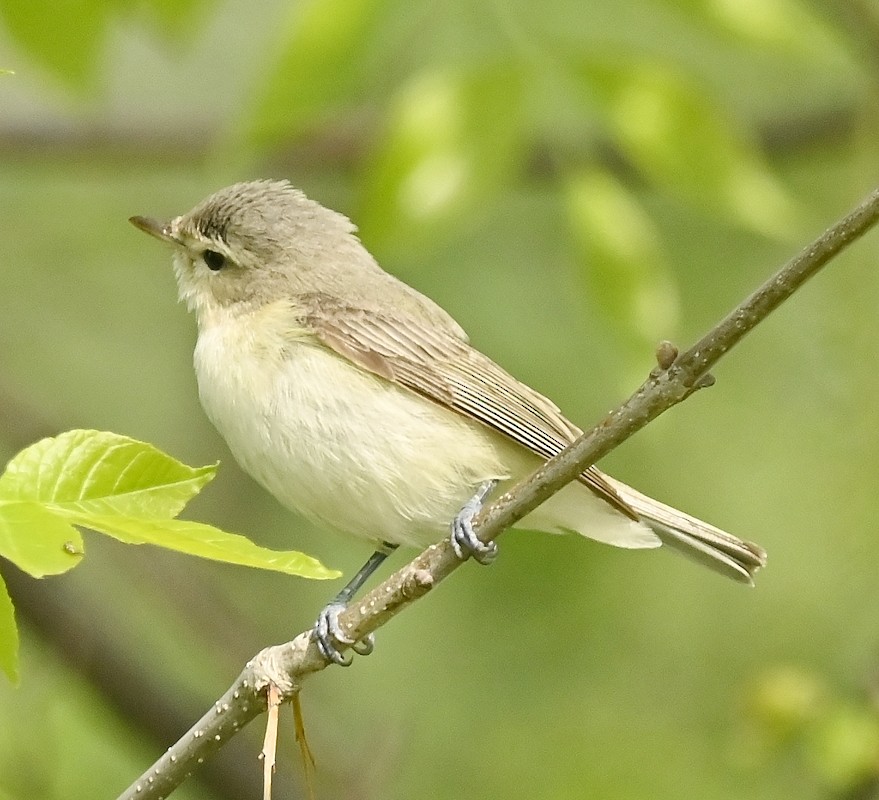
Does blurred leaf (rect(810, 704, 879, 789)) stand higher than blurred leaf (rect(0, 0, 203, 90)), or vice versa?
blurred leaf (rect(810, 704, 879, 789))

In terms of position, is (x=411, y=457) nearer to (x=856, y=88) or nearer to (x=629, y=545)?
(x=629, y=545)

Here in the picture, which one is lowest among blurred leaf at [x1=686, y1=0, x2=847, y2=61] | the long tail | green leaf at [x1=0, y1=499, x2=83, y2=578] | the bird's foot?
green leaf at [x1=0, y1=499, x2=83, y2=578]

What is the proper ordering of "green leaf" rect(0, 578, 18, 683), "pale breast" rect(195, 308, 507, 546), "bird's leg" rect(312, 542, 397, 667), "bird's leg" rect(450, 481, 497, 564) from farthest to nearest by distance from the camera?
→ "pale breast" rect(195, 308, 507, 546)
"bird's leg" rect(312, 542, 397, 667)
"bird's leg" rect(450, 481, 497, 564)
"green leaf" rect(0, 578, 18, 683)

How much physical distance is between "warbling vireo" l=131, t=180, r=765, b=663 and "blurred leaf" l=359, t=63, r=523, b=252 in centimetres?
29

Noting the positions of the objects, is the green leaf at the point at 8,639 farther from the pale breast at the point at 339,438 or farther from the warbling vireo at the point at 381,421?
the pale breast at the point at 339,438

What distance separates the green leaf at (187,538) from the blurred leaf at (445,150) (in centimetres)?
189

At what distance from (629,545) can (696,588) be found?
251 centimetres

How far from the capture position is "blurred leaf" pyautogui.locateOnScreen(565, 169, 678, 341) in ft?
12.3

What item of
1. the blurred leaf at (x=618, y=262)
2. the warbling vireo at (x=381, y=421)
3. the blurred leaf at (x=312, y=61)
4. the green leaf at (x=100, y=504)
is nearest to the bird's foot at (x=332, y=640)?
the warbling vireo at (x=381, y=421)

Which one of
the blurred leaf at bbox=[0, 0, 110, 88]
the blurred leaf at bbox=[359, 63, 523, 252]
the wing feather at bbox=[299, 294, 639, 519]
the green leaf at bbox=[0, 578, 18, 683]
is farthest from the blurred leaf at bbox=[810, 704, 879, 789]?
the blurred leaf at bbox=[0, 0, 110, 88]

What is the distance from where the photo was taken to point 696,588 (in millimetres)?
6355

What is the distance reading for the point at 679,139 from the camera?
3.84 metres

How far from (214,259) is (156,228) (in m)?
0.20

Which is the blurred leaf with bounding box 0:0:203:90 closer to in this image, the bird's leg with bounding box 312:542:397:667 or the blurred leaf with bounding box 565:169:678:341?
the blurred leaf with bounding box 565:169:678:341
